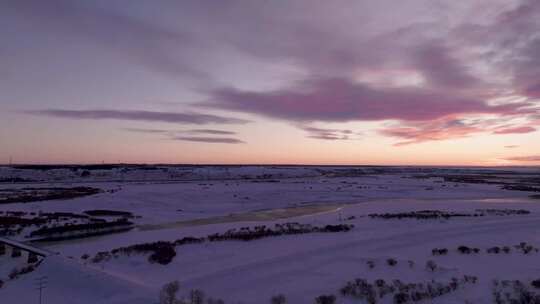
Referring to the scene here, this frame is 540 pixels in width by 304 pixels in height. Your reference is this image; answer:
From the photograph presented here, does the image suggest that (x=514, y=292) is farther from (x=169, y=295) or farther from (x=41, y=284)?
(x=41, y=284)

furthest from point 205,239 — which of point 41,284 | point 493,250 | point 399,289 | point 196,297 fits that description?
point 493,250

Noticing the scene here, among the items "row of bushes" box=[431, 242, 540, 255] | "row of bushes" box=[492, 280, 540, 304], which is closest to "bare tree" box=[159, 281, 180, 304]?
"row of bushes" box=[492, 280, 540, 304]

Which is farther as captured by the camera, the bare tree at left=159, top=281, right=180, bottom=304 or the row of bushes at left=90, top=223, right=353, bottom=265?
the row of bushes at left=90, top=223, right=353, bottom=265

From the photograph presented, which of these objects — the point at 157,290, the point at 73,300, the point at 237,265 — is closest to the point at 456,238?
the point at 237,265

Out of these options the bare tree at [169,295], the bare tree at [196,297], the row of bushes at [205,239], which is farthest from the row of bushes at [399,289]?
the row of bushes at [205,239]

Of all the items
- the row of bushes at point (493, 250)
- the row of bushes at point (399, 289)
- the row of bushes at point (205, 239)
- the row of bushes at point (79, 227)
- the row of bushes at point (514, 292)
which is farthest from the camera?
the row of bushes at point (79, 227)

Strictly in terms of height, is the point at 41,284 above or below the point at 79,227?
above

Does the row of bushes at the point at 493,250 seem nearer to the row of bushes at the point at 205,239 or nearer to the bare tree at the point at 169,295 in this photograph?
the row of bushes at the point at 205,239

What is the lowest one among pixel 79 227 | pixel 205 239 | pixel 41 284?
pixel 79 227

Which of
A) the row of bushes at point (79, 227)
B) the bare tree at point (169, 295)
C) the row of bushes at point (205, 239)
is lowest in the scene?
the row of bushes at point (79, 227)

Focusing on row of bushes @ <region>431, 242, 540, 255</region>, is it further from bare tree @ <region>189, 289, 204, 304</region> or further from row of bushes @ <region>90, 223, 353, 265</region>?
bare tree @ <region>189, 289, 204, 304</region>

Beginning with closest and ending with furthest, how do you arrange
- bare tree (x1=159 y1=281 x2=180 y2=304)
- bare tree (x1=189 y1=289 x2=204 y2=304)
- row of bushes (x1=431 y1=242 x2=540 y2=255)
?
bare tree (x1=159 y1=281 x2=180 y2=304) → bare tree (x1=189 y1=289 x2=204 y2=304) → row of bushes (x1=431 y1=242 x2=540 y2=255)

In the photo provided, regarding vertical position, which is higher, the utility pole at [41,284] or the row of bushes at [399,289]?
the row of bushes at [399,289]
